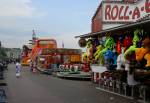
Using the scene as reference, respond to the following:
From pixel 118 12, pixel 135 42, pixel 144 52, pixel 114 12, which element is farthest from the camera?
pixel 114 12

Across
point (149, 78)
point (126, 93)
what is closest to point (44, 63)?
point (126, 93)

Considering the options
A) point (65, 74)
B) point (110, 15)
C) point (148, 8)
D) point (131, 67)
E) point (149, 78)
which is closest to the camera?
point (149, 78)

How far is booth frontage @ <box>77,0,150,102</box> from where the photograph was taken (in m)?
15.4

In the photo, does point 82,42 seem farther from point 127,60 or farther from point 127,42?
point 127,60

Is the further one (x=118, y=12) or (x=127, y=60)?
(x=118, y=12)

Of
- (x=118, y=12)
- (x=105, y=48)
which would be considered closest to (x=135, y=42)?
(x=105, y=48)

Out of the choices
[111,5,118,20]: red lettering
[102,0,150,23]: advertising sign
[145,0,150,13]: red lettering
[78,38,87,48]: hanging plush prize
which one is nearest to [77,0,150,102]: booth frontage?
[145,0,150,13]: red lettering

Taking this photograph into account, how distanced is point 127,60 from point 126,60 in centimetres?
7

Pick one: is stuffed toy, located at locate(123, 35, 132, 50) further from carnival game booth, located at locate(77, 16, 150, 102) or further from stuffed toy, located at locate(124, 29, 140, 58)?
stuffed toy, located at locate(124, 29, 140, 58)

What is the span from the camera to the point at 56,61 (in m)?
43.0

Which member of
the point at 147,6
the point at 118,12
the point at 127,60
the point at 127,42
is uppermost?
the point at 118,12

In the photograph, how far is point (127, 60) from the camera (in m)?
16.6

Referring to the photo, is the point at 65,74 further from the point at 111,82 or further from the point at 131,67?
the point at 131,67

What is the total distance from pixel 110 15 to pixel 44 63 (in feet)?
60.0
